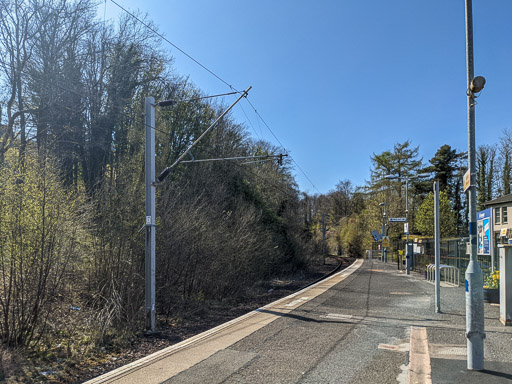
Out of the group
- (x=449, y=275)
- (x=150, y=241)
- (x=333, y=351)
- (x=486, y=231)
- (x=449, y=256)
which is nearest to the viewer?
(x=333, y=351)

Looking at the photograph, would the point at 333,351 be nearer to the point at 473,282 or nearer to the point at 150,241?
the point at 473,282

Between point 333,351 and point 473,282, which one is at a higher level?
point 473,282

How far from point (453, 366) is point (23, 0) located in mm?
22650

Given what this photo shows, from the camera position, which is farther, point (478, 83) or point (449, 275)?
point (449, 275)

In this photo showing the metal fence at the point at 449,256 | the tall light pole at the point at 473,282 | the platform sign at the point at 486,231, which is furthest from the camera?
the metal fence at the point at 449,256

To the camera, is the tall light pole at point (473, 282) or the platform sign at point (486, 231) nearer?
the tall light pole at point (473, 282)

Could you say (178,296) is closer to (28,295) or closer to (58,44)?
(28,295)

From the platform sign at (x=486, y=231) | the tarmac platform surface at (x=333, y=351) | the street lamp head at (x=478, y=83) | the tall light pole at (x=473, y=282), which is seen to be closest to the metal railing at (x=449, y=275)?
the platform sign at (x=486, y=231)

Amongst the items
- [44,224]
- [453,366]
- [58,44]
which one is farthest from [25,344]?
[58,44]

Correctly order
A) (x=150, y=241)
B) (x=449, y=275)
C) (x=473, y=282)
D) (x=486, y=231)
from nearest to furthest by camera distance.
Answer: (x=473, y=282), (x=150, y=241), (x=486, y=231), (x=449, y=275)

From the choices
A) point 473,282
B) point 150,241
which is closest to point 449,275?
point 473,282

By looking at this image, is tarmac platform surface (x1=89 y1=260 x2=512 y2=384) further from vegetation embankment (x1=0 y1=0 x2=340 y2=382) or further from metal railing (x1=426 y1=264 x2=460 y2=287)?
metal railing (x1=426 y1=264 x2=460 y2=287)

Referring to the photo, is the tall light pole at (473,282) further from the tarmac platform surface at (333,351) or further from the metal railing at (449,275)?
the metal railing at (449,275)

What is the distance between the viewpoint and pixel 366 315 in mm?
11164
